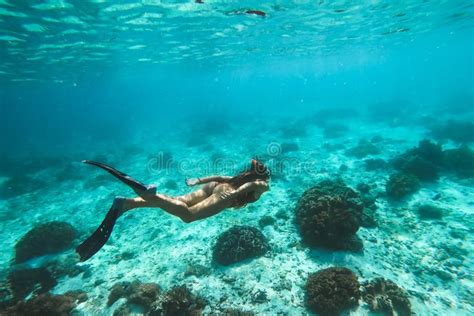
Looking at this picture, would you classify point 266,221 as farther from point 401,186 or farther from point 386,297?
point 401,186

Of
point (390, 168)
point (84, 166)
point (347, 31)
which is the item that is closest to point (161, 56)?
point (84, 166)

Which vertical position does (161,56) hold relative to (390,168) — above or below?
above

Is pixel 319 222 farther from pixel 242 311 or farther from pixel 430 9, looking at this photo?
pixel 430 9

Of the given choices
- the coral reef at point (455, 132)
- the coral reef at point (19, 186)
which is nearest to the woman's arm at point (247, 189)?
the coral reef at point (19, 186)

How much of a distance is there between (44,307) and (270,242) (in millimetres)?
7357

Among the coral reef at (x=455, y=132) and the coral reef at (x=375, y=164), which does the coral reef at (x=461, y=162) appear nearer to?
the coral reef at (x=375, y=164)

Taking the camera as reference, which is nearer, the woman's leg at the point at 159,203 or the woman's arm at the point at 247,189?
→ the woman's leg at the point at 159,203

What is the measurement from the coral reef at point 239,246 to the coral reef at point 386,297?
136 inches

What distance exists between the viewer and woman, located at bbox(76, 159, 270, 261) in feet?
15.8

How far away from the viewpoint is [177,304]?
6758mm

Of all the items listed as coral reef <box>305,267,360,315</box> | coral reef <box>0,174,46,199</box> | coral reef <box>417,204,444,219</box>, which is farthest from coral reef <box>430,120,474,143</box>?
coral reef <box>0,174,46,199</box>

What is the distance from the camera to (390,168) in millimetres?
15781

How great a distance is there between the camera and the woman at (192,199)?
4812 millimetres

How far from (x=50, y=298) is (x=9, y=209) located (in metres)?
12.7
